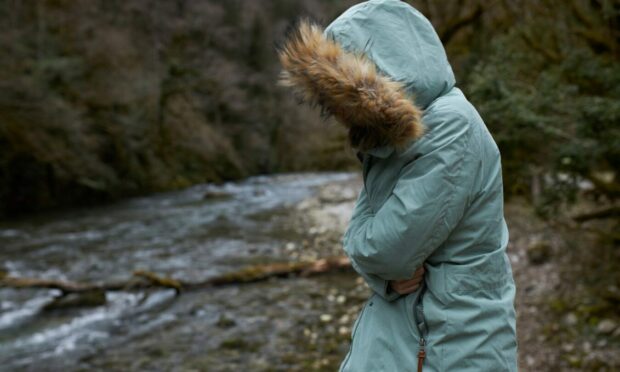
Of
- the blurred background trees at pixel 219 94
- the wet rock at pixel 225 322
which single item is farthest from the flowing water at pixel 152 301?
the blurred background trees at pixel 219 94

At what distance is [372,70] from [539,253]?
7.22 meters

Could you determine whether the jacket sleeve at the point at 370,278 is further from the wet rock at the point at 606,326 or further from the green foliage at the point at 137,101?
the green foliage at the point at 137,101

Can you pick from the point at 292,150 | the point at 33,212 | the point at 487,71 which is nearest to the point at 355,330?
the point at 487,71

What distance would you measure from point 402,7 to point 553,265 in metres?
6.77

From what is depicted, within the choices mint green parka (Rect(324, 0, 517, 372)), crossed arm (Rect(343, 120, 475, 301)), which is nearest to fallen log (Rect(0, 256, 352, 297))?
mint green parka (Rect(324, 0, 517, 372))

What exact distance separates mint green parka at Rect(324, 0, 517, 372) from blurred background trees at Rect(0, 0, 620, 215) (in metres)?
0.40

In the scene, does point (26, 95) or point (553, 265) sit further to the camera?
point (26, 95)

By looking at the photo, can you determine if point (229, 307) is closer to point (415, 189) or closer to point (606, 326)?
point (606, 326)

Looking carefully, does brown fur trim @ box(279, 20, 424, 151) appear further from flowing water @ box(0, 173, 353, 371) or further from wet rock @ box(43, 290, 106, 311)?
wet rock @ box(43, 290, 106, 311)

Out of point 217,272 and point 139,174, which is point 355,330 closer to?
point 217,272

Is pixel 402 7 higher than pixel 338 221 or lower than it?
higher

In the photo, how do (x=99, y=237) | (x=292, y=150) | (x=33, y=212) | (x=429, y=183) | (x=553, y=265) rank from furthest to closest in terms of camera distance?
1. (x=292, y=150)
2. (x=33, y=212)
3. (x=99, y=237)
4. (x=553, y=265)
5. (x=429, y=183)

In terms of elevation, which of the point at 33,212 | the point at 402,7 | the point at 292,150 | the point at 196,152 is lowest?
the point at 292,150

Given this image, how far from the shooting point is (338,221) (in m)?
15.0
